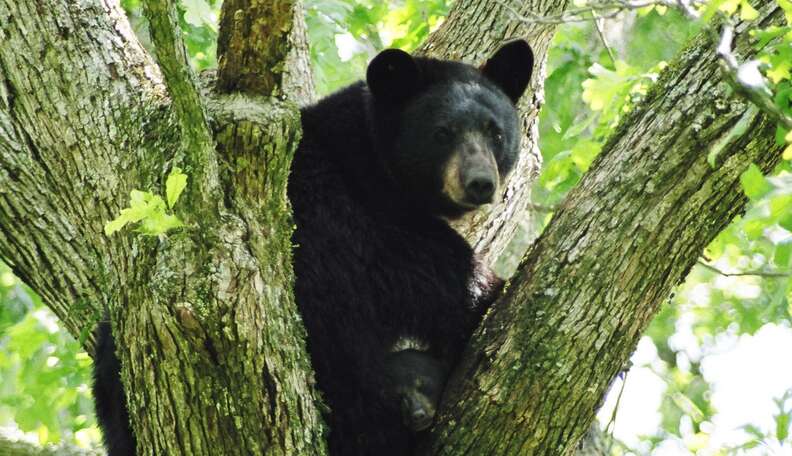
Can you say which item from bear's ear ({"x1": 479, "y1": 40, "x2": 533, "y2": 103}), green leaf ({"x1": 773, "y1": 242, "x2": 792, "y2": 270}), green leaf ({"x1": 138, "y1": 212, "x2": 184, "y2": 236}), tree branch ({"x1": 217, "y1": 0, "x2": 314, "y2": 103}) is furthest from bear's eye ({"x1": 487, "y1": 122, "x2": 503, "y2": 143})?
green leaf ({"x1": 138, "y1": 212, "x2": 184, "y2": 236})

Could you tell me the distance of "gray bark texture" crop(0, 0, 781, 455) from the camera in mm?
3639

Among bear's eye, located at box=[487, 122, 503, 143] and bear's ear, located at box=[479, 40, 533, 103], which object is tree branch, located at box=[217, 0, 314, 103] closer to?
bear's eye, located at box=[487, 122, 503, 143]

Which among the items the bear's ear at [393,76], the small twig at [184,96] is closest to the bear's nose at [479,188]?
the bear's ear at [393,76]

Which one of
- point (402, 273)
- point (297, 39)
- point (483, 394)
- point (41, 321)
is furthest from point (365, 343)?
point (41, 321)

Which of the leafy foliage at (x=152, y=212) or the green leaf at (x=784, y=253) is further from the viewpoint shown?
the green leaf at (x=784, y=253)

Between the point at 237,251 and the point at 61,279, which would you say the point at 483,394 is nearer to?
the point at 237,251

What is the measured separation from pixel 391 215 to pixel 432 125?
76 centimetres

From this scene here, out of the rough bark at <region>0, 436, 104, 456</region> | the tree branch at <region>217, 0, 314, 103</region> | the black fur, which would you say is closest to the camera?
the tree branch at <region>217, 0, 314, 103</region>

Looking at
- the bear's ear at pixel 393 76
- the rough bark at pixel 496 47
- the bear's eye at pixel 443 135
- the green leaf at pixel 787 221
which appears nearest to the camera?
the green leaf at pixel 787 221

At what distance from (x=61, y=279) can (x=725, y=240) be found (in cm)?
500

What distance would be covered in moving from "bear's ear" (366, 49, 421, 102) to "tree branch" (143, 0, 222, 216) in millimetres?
2464

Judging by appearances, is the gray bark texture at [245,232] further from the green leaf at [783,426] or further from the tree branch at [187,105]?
the green leaf at [783,426]

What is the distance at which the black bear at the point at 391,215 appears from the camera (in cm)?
496

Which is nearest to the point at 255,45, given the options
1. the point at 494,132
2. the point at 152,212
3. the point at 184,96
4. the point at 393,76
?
the point at 184,96
